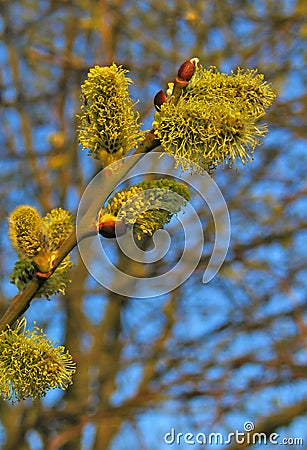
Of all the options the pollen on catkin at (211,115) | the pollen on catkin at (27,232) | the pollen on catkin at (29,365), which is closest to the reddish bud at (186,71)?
the pollen on catkin at (211,115)

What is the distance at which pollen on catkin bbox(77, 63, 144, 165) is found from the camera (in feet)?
3.72

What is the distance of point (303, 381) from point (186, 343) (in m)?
1.00

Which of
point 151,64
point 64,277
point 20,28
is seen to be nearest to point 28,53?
point 20,28

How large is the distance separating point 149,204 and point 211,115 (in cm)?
18

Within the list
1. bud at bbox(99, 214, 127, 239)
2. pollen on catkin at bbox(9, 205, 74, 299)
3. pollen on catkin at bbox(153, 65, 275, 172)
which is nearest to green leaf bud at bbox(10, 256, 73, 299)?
pollen on catkin at bbox(9, 205, 74, 299)

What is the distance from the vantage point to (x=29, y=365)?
1137mm

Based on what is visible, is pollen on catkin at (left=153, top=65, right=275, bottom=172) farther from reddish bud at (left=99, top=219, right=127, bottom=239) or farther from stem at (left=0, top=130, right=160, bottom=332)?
reddish bud at (left=99, top=219, right=127, bottom=239)

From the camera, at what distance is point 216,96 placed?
1069mm

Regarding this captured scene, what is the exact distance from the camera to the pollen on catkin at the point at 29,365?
1.14 metres

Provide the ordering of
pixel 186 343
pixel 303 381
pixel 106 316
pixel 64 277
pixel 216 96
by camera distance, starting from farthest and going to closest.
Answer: pixel 106 316 < pixel 186 343 < pixel 303 381 < pixel 64 277 < pixel 216 96

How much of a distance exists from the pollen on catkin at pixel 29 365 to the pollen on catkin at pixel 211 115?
14.9 inches

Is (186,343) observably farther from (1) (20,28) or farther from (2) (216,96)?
(2) (216,96)


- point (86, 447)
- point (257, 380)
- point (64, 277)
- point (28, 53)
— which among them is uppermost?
point (28, 53)

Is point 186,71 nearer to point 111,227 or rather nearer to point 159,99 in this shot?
point 159,99
